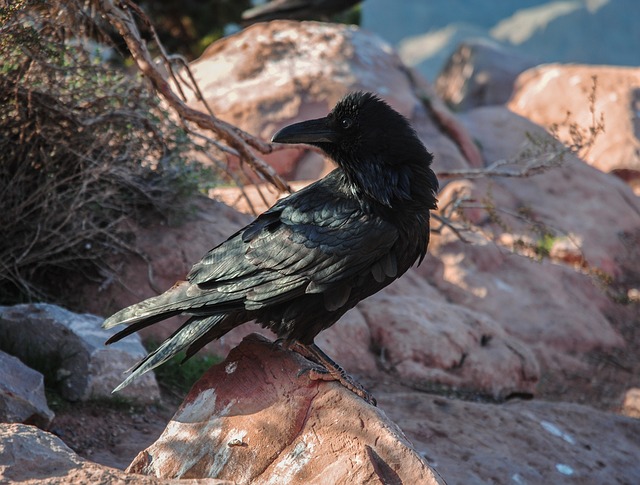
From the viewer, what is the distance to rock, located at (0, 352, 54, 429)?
12.2 ft

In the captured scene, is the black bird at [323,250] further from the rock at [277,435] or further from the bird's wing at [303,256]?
the rock at [277,435]

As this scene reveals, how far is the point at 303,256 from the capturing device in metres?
3.21

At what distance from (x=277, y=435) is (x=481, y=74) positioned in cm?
1444

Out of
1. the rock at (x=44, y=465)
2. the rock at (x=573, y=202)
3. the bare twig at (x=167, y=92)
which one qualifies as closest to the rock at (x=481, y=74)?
the rock at (x=573, y=202)

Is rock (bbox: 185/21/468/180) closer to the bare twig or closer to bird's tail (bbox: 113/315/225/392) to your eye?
the bare twig

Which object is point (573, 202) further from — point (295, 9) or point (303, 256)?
point (303, 256)

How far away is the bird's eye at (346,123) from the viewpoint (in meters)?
3.40

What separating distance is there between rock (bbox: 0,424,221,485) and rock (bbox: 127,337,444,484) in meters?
0.37

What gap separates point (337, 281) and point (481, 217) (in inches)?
226

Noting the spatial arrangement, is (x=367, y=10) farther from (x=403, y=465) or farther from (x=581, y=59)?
(x=403, y=465)

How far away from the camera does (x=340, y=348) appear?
224 inches

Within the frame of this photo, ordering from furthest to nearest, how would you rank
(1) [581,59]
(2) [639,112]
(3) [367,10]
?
(3) [367,10] < (1) [581,59] < (2) [639,112]

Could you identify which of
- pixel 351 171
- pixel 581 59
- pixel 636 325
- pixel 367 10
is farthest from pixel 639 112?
pixel 367 10

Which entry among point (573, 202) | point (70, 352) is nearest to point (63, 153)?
point (70, 352)
